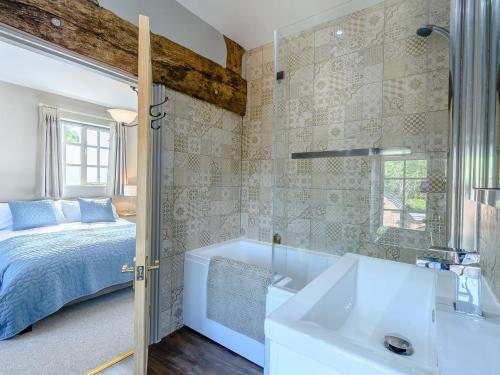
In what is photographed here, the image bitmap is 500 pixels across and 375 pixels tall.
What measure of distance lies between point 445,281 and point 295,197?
4.80 feet

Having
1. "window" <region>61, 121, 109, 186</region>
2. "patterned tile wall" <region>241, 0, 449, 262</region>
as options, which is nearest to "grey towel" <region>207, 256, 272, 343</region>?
"patterned tile wall" <region>241, 0, 449, 262</region>

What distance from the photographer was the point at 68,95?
4.18 metres

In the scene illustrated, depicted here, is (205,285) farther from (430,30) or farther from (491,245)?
(430,30)

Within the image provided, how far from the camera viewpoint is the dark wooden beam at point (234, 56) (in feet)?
8.63

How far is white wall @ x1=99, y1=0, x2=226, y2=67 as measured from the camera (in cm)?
173

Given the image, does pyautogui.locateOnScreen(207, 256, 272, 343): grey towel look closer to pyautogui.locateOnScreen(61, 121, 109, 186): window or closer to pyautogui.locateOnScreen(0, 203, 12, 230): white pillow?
pyautogui.locateOnScreen(0, 203, 12, 230): white pillow

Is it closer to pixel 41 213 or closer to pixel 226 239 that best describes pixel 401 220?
pixel 226 239

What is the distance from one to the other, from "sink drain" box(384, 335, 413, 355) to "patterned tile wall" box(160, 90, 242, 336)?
1.68 meters

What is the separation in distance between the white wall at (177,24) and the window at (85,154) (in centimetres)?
335

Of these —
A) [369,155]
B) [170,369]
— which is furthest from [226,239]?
[369,155]

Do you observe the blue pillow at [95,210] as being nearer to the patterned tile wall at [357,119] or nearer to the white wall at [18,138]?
the white wall at [18,138]

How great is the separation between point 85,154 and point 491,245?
542cm

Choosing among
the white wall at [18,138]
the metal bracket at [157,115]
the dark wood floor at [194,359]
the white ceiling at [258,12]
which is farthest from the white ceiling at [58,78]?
the dark wood floor at [194,359]

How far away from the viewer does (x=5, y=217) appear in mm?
3342
